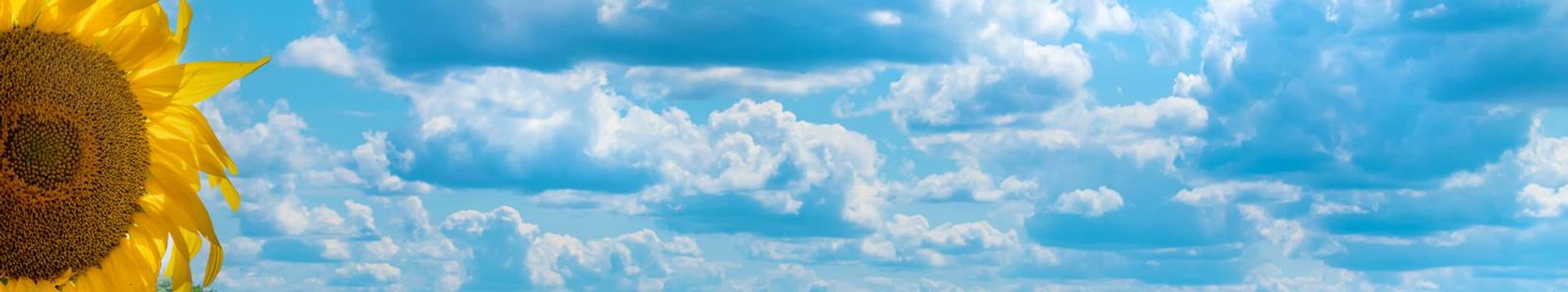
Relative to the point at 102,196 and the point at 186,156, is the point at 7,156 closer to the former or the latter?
the point at 102,196

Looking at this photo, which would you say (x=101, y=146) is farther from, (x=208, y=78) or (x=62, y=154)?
(x=208, y=78)

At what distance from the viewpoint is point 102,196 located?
8.51 meters

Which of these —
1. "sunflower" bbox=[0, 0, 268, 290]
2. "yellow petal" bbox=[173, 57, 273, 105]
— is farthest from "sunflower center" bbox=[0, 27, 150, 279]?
"yellow petal" bbox=[173, 57, 273, 105]

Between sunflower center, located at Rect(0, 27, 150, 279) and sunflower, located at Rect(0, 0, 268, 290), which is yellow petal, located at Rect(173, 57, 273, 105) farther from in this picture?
sunflower center, located at Rect(0, 27, 150, 279)

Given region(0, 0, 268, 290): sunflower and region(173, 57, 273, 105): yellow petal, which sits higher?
region(173, 57, 273, 105): yellow petal

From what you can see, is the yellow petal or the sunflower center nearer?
the sunflower center

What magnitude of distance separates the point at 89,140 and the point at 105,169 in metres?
0.24

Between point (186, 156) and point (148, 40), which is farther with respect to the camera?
point (186, 156)

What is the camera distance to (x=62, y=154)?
8086 mm

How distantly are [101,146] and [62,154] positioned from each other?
0.23m

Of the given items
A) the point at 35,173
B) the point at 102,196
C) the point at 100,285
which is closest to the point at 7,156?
the point at 35,173

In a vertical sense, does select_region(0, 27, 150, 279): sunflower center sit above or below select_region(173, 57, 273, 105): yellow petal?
below

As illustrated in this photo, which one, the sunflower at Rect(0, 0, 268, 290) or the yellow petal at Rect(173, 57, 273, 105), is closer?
the sunflower at Rect(0, 0, 268, 290)

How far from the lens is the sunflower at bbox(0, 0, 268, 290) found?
310 inches
